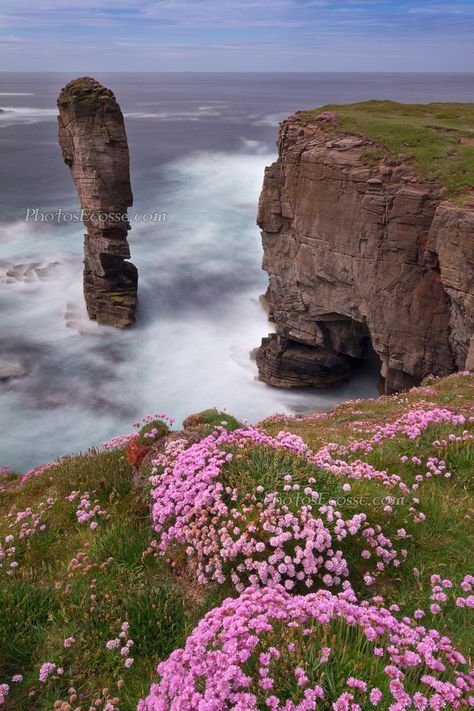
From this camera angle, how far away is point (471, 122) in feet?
86.7

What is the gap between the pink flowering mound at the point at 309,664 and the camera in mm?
3637

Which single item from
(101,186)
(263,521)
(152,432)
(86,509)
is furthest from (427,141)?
(263,521)

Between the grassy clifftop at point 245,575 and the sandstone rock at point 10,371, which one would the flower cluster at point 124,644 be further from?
the sandstone rock at point 10,371

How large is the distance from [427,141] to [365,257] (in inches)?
203

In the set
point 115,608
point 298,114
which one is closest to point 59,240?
point 298,114

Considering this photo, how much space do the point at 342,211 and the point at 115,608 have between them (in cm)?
1902

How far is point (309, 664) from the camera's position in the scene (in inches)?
151

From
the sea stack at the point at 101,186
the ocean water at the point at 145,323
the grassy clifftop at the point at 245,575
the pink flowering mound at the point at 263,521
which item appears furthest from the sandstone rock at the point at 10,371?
the pink flowering mound at the point at 263,521

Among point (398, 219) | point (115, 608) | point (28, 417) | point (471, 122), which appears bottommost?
point (28, 417)

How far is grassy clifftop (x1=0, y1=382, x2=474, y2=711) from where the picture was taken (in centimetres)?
393

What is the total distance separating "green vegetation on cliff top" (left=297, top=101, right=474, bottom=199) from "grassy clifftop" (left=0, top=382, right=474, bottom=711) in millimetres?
13149

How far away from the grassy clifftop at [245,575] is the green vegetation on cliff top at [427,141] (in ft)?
43.1

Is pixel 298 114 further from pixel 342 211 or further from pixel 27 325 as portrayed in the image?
pixel 27 325

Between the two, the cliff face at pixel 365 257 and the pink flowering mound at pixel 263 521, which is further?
the cliff face at pixel 365 257
